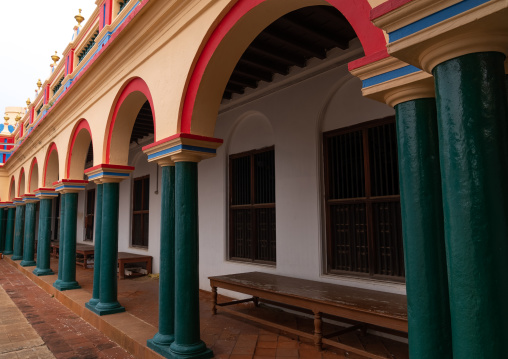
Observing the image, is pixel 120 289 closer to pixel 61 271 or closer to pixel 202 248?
pixel 61 271

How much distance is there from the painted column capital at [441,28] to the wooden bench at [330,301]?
8.37 ft

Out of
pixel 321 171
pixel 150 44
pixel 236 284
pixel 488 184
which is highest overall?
pixel 150 44

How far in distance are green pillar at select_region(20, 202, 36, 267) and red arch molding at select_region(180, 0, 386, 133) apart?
10848 millimetres

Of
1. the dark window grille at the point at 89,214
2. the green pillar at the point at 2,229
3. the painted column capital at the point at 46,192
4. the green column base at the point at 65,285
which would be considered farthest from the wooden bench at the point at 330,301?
the green pillar at the point at 2,229

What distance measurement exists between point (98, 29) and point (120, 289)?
5.38 metres

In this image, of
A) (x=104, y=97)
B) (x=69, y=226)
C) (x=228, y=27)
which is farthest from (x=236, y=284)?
(x=69, y=226)

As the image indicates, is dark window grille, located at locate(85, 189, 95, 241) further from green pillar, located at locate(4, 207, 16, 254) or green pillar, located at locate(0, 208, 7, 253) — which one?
green pillar, located at locate(0, 208, 7, 253)

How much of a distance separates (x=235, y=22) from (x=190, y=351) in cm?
344

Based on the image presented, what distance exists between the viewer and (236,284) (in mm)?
5359

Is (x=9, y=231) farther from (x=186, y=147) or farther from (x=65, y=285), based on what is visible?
(x=186, y=147)

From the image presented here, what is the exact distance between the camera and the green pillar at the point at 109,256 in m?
6.07

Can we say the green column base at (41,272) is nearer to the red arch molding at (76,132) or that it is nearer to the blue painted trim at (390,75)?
the red arch molding at (76,132)

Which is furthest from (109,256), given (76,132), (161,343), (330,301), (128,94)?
(330,301)

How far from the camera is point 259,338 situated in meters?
4.80
